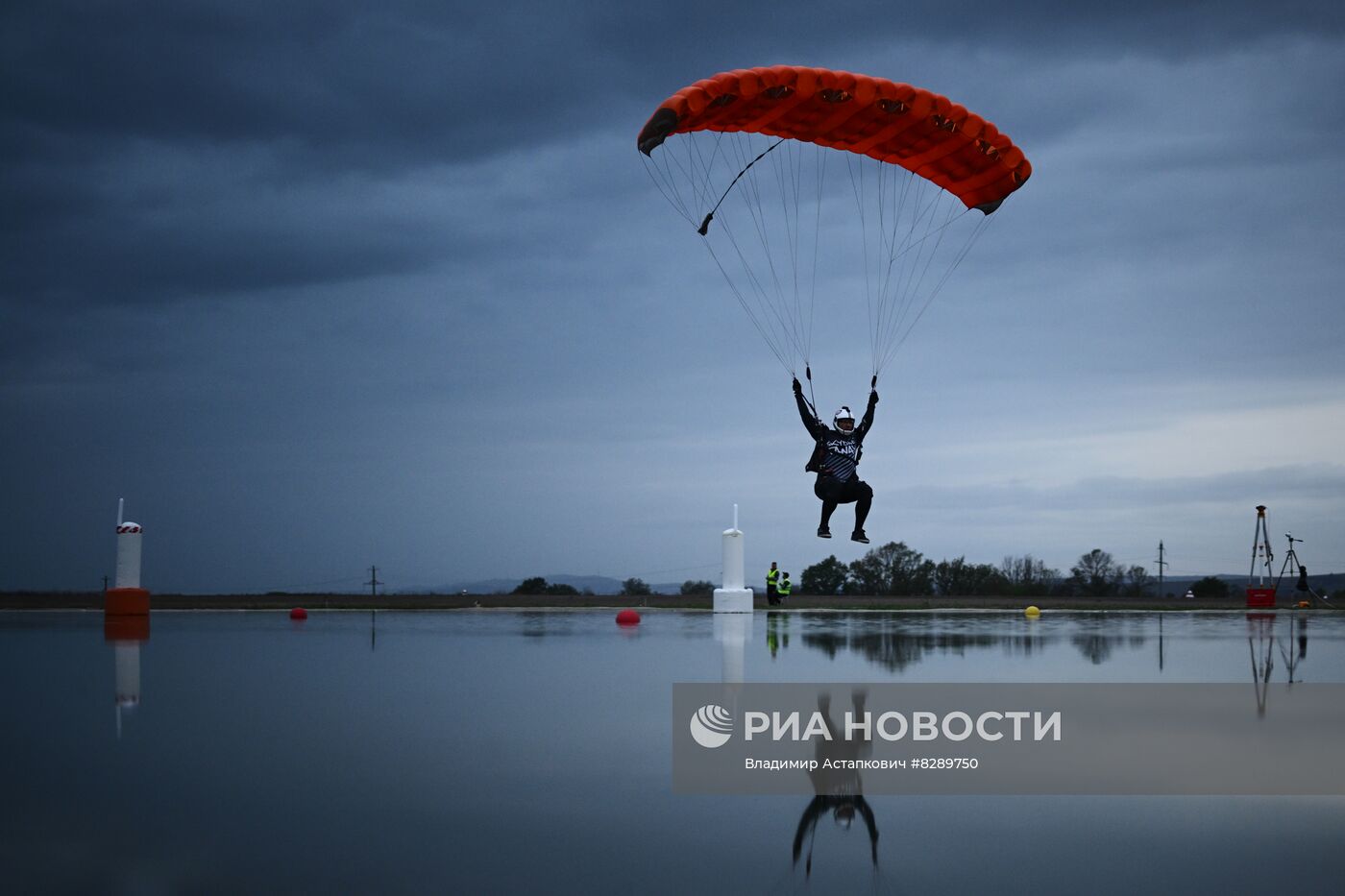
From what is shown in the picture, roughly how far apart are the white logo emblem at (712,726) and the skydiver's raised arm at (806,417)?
10255 millimetres

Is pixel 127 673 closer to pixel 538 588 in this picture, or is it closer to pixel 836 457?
pixel 836 457

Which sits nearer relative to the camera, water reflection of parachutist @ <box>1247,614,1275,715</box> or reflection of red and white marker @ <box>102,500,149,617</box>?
water reflection of parachutist @ <box>1247,614,1275,715</box>

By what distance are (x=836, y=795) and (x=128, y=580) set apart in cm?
2345

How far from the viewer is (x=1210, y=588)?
52.7 metres

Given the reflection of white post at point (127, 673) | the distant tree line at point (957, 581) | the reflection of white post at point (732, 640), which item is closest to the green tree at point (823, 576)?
the distant tree line at point (957, 581)

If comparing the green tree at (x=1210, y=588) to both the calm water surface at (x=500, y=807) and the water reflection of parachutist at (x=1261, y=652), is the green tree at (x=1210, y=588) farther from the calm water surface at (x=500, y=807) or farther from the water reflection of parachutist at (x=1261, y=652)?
the calm water surface at (x=500, y=807)

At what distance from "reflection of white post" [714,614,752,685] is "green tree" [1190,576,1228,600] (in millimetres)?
33600

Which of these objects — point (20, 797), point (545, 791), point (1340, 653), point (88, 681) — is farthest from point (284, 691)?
point (1340, 653)

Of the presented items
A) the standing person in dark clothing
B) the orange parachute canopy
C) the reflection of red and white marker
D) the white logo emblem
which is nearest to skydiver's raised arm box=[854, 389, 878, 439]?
the standing person in dark clothing

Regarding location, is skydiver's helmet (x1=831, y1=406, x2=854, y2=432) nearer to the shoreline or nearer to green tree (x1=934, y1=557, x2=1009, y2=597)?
the shoreline

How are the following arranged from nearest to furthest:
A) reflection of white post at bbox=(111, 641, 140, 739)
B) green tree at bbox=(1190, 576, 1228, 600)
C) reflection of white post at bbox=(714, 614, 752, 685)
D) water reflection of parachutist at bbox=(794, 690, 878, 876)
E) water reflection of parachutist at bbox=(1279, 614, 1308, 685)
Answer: water reflection of parachutist at bbox=(794, 690, 878, 876) < reflection of white post at bbox=(111, 641, 140, 739) < reflection of white post at bbox=(714, 614, 752, 685) < water reflection of parachutist at bbox=(1279, 614, 1308, 685) < green tree at bbox=(1190, 576, 1228, 600)

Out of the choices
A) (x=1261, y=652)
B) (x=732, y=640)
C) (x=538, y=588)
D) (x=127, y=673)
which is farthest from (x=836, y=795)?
(x=538, y=588)

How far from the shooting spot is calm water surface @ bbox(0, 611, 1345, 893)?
4988 millimetres

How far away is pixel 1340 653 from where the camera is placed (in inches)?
640
